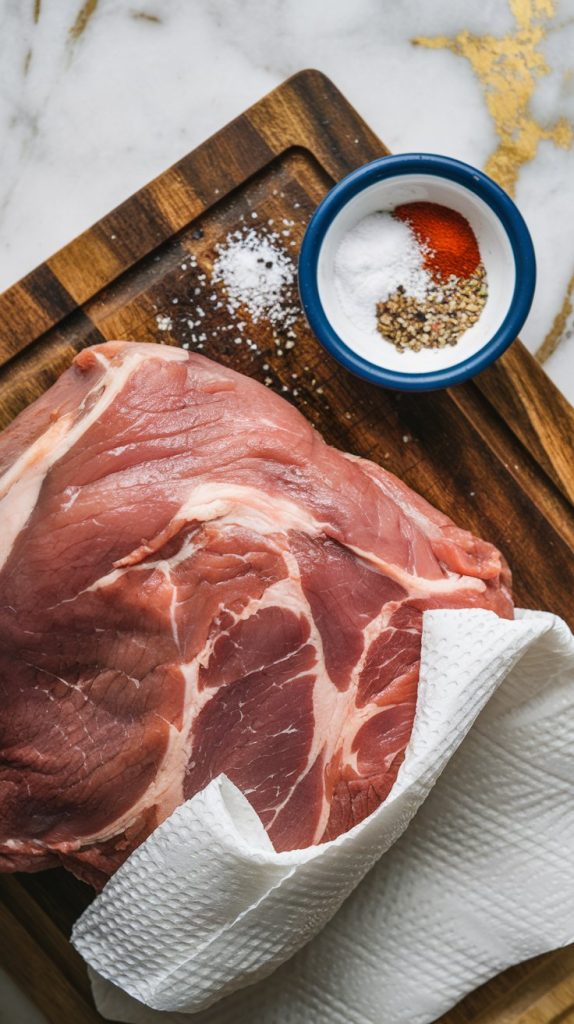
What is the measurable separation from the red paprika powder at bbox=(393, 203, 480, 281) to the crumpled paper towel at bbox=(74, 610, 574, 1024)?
75cm

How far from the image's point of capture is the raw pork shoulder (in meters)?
1.86

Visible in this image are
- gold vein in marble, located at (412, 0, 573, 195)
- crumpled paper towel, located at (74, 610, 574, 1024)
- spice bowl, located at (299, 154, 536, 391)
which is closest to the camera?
crumpled paper towel, located at (74, 610, 574, 1024)

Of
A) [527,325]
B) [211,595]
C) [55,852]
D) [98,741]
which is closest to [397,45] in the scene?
[527,325]

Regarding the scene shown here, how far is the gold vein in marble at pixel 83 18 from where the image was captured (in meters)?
2.43

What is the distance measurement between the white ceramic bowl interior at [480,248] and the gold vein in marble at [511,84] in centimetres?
38

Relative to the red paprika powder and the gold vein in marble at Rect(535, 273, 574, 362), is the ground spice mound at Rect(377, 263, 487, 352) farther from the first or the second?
the gold vein in marble at Rect(535, 273, 574, 362)

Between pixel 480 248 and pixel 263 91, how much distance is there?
2.27 feet

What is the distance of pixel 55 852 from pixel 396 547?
86cm

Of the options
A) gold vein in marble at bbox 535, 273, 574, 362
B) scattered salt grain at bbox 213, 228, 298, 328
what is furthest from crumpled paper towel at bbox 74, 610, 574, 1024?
scattered salt grain at bbox 213, 228, 298, 328

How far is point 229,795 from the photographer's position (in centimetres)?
177

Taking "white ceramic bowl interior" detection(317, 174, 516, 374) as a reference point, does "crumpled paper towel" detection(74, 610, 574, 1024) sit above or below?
below

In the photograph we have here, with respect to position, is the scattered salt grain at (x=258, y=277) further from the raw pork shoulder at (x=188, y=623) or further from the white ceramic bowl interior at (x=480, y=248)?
the raw pork shoulder at (x=188, y=623)

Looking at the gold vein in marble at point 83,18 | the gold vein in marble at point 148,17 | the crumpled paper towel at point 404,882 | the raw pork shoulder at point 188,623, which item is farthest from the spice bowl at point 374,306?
the gold vein in marble at point 83,18

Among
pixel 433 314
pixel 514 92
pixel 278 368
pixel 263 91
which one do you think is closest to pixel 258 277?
pixel 278 368
